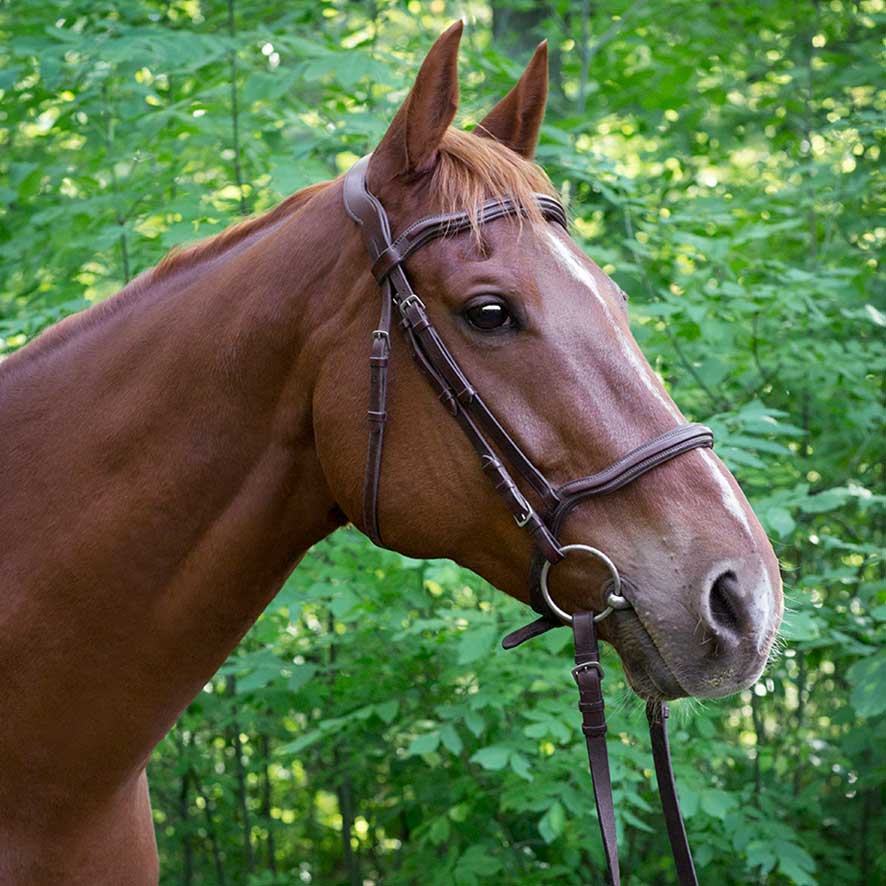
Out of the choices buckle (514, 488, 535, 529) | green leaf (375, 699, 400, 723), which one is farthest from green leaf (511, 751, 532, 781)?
buckle (514, 488, 535, 529)

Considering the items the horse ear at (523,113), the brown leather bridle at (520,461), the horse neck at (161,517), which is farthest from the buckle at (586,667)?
the horse ear at (523,113)

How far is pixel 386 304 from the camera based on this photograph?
195 centimetres

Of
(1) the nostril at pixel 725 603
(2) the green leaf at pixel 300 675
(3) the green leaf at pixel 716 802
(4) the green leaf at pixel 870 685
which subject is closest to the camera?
(1) the nostril at pixel 725 603

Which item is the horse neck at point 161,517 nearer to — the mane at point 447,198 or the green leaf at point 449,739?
the mane at point 447,198

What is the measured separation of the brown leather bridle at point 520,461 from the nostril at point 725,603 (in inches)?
6.1

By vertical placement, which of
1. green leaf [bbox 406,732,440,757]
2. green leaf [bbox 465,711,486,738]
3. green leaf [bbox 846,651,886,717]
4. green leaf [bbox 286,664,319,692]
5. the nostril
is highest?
the nostril

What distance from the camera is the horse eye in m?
1.86

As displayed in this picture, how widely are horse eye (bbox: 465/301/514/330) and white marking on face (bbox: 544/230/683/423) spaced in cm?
15

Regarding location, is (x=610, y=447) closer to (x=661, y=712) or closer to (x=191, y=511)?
(x=661, y=712)

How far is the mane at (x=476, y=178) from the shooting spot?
6.41 feet

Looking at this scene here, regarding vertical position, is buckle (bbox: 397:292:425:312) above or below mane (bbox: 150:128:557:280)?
below

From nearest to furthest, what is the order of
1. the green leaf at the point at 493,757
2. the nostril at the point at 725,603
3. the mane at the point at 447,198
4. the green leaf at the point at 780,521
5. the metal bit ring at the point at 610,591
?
the nostril at the point at 725,603 < the metal bit ring at the point at 610,591 < the mane at the point at 447,198 < the green leaf at the point at 780,521 < the green leaf at the point at 493,757

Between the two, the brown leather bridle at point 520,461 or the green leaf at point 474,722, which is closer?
the brown leather bridle at point 520,461

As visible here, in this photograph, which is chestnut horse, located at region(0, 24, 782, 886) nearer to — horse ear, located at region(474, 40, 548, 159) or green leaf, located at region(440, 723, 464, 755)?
horse ear, located at region(474, 40, 548, 159)
